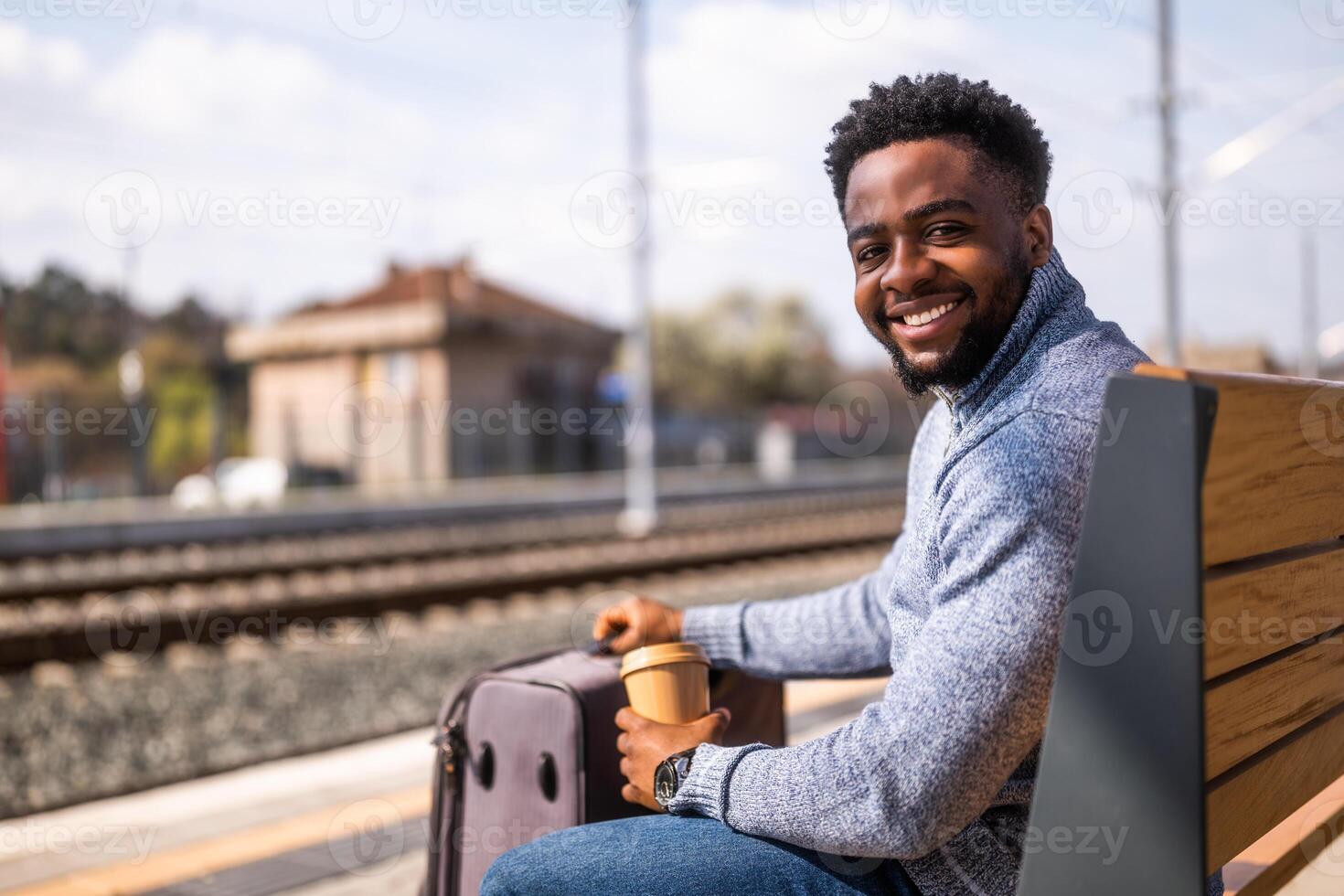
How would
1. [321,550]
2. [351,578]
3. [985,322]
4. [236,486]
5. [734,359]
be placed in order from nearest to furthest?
[985,322], [351,578], [321,550], [236,486], [734,359]

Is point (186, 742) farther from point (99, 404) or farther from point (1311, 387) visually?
point (99, 404)

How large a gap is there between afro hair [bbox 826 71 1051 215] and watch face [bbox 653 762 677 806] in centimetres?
99

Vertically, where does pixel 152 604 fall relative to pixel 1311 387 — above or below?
below

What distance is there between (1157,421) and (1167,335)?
1000 centimetres

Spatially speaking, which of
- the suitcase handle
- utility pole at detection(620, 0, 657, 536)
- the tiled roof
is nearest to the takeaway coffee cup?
the suitcase handle

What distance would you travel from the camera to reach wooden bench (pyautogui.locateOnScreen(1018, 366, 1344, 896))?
4.23 ft

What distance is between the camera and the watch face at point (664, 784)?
173 cm

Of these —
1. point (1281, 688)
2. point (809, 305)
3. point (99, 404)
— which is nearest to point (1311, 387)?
point (1281, 688)

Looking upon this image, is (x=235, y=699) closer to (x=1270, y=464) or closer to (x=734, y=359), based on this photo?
(x=1270, y=464)

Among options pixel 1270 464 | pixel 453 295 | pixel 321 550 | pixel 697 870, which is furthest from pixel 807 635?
pixel 453 295

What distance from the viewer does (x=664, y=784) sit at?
1.75 meters

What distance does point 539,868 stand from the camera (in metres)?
1.64

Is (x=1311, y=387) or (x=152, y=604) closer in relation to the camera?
(x=1311, y=387)

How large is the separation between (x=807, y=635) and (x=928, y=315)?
2.79ft
